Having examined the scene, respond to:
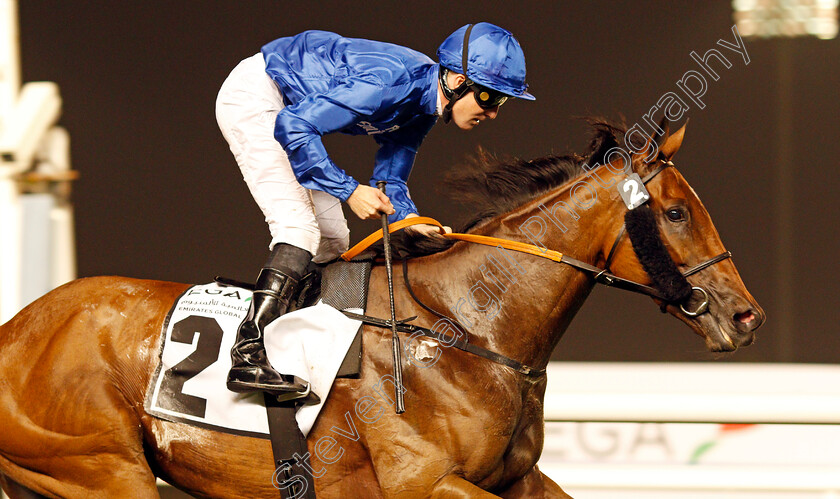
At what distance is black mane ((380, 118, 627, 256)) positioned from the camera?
7.21 feet

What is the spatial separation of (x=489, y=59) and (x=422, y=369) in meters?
0.84

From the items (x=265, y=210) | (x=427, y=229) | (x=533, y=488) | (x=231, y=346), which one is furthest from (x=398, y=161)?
(x=533, y=488)

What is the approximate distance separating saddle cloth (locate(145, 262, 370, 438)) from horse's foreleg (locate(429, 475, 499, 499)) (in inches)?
14.3

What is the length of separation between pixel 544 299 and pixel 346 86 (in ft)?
2.52

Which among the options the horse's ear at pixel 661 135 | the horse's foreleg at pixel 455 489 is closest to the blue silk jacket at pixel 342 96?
the horse's ear at pixel 661 135

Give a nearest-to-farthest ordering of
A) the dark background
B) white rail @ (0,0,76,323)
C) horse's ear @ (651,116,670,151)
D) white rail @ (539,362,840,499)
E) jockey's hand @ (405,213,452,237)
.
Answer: horse's ear @ (651,116,670,151) < jockey's hand @ (405,213,452,237) < white rail @ (539,362,840,499) < white rail @ (0,0,76,323) < the dark background

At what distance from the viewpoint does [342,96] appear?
2.04m

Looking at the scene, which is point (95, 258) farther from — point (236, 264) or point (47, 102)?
point (47, 102)

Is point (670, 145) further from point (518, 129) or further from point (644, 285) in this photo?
point (518, 129)

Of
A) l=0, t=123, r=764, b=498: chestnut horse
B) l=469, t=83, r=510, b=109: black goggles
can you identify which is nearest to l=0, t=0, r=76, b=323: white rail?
l=0, t=123, r=764, b=498: chestnut horse

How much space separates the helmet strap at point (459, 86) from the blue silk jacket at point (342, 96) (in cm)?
3

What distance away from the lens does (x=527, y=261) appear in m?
2.12

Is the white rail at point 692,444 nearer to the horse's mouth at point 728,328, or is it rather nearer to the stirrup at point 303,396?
the horse's mouth at point 728,328

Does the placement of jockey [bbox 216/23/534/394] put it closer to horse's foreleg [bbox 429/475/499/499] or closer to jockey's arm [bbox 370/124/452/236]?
jockey's arm [bbox 370/124/452/236]
